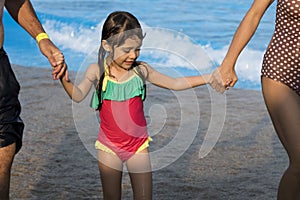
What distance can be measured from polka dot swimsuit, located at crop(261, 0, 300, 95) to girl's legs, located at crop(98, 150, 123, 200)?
1.01 metres

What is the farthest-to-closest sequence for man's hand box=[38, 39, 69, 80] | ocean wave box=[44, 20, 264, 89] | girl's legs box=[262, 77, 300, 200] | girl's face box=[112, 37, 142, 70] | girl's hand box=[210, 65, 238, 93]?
ocean wave box=[44, 20, 264, 89] < girl's hand box=[210, 65, 238, 93] < girl's face box=[112, 37, 142, 70] < girl's legs box=[262, 77, 300, 200] < man's hand box=[38, 39, 69, 80]

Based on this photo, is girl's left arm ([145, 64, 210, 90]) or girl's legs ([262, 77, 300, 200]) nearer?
girl's legs ([262, 77, 300, 200])

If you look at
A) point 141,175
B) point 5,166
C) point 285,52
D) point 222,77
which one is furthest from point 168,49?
point 5,166

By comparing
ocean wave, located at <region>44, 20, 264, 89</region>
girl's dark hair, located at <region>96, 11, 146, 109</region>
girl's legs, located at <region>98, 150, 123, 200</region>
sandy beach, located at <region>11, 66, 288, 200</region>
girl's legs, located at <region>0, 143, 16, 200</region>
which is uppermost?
girl's dark hair, located at <region>96, 11, 146, 109</region>

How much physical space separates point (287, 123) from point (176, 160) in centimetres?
243

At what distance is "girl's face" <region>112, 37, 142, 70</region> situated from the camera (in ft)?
13.5

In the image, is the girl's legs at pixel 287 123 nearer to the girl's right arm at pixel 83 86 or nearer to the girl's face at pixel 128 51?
the girl's face at pixel 128 51

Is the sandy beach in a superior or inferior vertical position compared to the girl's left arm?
inferior

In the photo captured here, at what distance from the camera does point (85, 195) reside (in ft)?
17.5

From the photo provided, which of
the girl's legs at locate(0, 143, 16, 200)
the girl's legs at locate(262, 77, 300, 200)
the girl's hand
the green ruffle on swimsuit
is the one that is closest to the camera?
the girl's legs at locate(0, 143, 16, 200)

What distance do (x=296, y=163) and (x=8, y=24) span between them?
16868 millimetres

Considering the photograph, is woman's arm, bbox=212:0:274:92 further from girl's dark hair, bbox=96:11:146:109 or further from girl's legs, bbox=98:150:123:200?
girl's legs, bbox=98:150:123:200

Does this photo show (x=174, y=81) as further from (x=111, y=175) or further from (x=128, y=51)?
(x=111, y=175)

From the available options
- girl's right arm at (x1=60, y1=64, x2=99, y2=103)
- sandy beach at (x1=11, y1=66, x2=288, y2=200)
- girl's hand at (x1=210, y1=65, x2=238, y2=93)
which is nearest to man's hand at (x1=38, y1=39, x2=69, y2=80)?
girl's right arm at (x1=60, y1=64, x2=99, y2=103)
